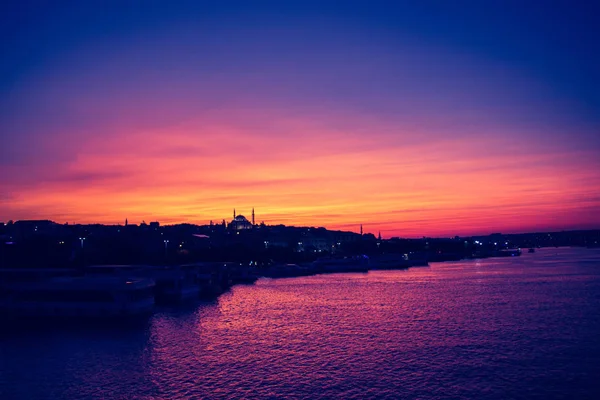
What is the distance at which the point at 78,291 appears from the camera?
5809 centimetres

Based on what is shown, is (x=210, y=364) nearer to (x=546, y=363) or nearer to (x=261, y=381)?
(x=261, y=381)

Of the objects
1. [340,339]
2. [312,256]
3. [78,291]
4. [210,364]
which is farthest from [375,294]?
[312,256]

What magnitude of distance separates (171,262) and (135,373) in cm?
8466

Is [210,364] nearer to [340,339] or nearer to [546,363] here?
[340,339]

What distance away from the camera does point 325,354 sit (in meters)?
38.5

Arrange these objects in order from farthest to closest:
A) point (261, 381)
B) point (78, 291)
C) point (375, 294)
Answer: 1. point (375, 294)
2. point (78, 291)
3. point (261, 381)

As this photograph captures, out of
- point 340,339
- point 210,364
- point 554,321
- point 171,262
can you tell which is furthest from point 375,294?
point 171,262

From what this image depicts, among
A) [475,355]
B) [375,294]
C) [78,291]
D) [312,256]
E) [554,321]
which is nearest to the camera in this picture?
[475,355]

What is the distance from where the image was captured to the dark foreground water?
99.8 feet

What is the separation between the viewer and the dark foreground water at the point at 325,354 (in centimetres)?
3041

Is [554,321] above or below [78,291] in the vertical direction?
below

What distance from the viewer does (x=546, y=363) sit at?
3491cm

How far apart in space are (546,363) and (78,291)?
46.3 meters

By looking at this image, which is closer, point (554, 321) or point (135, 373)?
point (135, 373)
